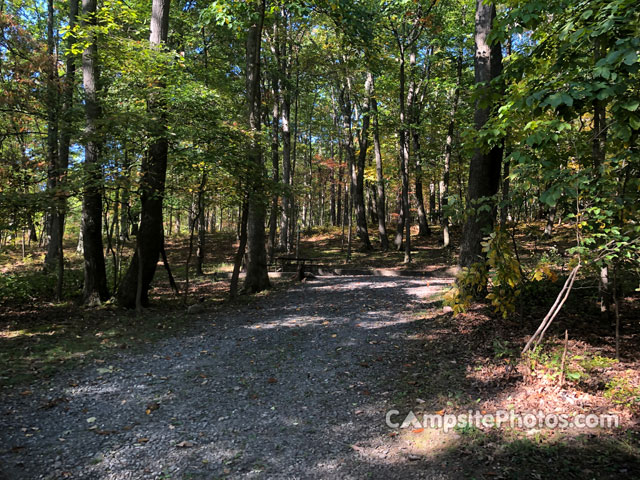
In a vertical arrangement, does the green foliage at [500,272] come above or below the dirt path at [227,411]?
above

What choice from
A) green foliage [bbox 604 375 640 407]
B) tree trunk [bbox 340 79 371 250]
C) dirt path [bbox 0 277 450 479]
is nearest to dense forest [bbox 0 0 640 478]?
green foliage [bbox 604 375 640 407]

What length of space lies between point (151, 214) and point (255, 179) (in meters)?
2.70

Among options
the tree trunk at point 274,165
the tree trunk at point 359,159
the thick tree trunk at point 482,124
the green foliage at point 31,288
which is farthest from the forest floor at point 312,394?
the tree trunk at point 359,159

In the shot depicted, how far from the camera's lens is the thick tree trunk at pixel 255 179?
29.0 feet

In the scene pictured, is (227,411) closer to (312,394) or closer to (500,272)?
(312,394)

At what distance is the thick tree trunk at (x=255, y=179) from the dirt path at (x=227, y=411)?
3839 mm

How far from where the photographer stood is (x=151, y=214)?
873 cm

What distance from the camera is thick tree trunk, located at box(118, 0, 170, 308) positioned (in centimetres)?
825

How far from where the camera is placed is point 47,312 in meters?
8.04

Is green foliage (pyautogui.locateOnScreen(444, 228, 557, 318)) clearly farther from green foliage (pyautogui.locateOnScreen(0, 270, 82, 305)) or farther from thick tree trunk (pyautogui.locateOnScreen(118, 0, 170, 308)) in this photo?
green foliage (pyautogui.locateOnScreen(0, 270, 82, 305))

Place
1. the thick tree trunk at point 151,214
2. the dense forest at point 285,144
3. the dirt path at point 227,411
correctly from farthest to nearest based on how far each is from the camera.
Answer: the thick tree trunk at point 151,214 → the dense forest at point 285,144 → the dirt path at point 227,411

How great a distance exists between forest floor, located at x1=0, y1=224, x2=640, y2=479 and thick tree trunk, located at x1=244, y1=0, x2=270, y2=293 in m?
3.20

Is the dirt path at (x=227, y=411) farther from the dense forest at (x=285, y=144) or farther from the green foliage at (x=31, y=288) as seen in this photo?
the green foliage at (x=31, y=288)

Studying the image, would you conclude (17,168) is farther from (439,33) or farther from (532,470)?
(439,33)
